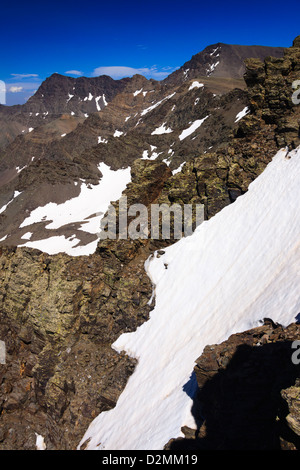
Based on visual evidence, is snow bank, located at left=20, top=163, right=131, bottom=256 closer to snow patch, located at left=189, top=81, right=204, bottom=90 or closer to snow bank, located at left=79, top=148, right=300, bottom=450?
snow bank, located at left=79, top=148, right=300, bottom=450

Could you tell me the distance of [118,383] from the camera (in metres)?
22.6

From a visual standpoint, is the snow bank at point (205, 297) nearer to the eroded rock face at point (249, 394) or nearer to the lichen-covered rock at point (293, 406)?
the eroded rock face at point (249, 394)

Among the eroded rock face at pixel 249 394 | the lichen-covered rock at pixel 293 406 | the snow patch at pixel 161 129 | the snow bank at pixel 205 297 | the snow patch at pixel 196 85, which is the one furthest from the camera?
the snow patch at pixel 196 85

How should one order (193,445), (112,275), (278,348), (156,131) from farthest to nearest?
(156,131)
(112,275)
(193,445)
(278,348)

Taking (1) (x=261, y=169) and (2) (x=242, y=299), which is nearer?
(2) (x=242, y=299)

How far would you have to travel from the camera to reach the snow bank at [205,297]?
55.3ft

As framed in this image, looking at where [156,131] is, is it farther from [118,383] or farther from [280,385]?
[280,385]

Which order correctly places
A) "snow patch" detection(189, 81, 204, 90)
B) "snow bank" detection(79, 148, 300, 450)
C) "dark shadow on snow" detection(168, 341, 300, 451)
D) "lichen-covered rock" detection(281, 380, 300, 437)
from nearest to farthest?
"lichen-covered rock" detection(281, 380, 300, 437)
"dark shadow on snow" detection(168, 341, 300, 451)
"snow bank" detection(79, 148, 300, 450)
"snow patch" detection(189, 81, 204, 90)

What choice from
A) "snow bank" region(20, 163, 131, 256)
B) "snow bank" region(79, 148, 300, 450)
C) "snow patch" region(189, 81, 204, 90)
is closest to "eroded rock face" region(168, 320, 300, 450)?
"snow bank" region(79, 148, 300, 450)

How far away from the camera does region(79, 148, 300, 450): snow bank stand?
664 inches

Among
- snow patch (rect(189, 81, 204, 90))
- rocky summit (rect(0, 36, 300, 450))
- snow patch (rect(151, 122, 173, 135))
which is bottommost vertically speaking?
rocky summit (rect(0, 36, 300, 450))

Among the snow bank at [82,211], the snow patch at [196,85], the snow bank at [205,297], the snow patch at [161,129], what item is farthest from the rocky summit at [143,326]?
the snow patch at [196,85]
